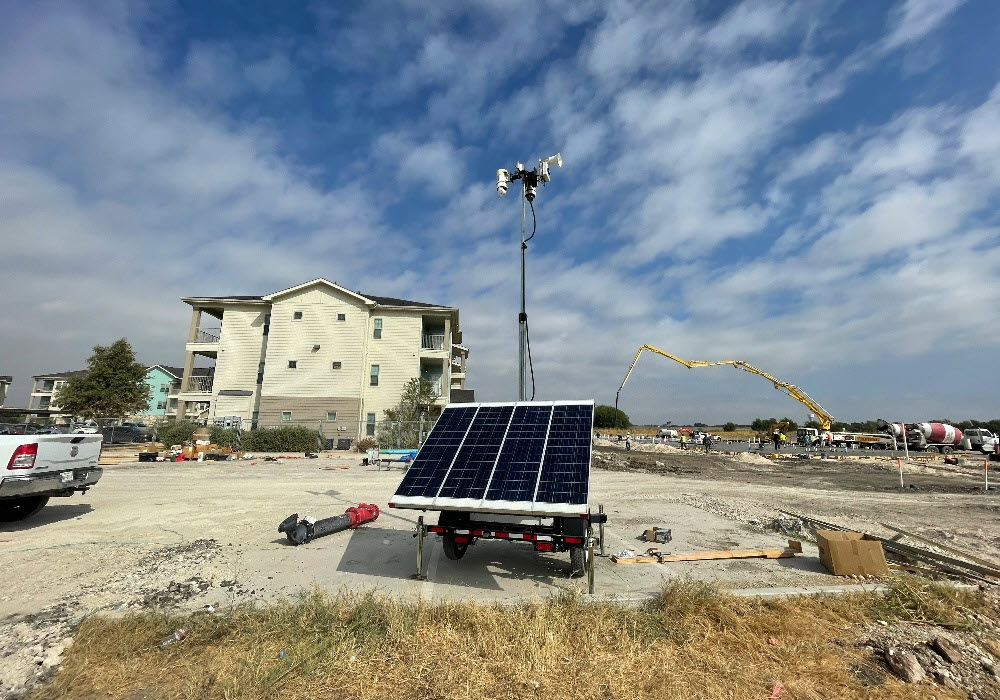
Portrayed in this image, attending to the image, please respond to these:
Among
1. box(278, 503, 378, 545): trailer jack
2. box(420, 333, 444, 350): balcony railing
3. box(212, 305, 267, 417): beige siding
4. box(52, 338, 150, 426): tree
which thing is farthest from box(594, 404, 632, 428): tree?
box(278, 503, 378, 545): trailer jack

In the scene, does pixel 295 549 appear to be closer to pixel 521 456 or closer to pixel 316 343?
pixel 521 456

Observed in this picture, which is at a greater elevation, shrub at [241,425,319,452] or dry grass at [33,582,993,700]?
shrub at [241,425,319,452]

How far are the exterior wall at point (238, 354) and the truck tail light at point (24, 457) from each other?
3139cm

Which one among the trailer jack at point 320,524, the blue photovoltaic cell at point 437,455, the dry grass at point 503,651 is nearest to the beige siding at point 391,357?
the trailer jack at point 320,524

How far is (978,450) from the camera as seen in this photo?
4975 centimetres

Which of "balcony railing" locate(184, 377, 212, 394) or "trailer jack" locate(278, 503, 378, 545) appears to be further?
"balcony railing" locate(184, 377, 212, 394)

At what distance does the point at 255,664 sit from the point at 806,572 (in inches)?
333

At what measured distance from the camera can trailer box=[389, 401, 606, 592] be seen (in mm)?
6484

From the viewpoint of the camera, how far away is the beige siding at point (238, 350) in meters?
38.0

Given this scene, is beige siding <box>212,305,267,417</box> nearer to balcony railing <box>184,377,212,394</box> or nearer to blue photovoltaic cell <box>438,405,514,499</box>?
balcony railing <box>184,377,212,394</box>

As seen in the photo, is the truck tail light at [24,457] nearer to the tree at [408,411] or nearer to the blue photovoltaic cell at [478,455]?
the blue photovoltaic cell at [478,455]

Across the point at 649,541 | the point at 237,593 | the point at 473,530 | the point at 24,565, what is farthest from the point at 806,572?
the point at 24,565

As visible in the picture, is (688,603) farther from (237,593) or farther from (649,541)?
(237,593)

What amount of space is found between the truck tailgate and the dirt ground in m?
1.41
